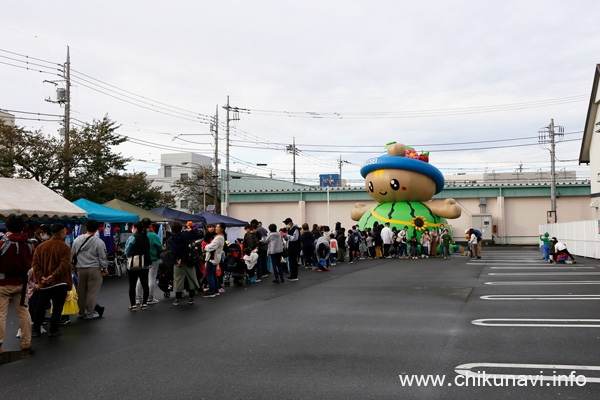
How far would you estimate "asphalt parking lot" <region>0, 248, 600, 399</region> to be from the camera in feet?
15.5

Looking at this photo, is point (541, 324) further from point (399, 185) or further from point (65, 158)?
point (65, 158)

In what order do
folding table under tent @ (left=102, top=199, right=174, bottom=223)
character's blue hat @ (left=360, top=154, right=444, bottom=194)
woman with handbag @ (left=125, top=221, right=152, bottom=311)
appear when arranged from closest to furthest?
woman with handbag @ (left=125, top=221, right=152, bottom=311) < folding table under tent @ (left=102, top=199, right=174, bottom=223) < character's blue hat @ (left=360, top=154, right=444, bottom=194)

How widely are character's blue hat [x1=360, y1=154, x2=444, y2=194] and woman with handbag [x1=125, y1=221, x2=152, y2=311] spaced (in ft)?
50.9

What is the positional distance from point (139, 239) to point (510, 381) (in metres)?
7.05

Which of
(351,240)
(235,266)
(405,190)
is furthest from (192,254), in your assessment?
(405,190)

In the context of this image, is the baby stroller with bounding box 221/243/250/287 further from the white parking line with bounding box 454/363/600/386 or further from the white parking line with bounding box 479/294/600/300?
the white parking line with bounding box 454/363/600/386

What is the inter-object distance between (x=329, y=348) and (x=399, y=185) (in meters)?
17.7

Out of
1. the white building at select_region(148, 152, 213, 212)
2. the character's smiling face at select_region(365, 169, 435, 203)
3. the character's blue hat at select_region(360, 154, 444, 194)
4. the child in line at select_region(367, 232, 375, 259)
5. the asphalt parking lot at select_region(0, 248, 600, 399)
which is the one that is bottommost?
the asphalt parking lot at select_region(0, 248, 600, 399)

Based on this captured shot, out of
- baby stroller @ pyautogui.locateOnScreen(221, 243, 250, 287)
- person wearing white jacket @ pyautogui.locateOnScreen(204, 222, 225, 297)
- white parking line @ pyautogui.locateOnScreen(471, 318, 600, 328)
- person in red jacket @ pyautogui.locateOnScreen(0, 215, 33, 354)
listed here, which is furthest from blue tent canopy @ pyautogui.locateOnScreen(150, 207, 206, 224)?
white parking line @ pyautogui.locateOnScreen(471, 318, 600, 328)

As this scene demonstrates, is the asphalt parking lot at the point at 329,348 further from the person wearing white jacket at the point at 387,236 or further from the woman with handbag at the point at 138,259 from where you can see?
the person wearing white jacket at the point at 387,236

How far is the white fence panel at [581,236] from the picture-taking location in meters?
19.1

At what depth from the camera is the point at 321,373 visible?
5.17 m

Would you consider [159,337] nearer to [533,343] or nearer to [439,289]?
[533,343]

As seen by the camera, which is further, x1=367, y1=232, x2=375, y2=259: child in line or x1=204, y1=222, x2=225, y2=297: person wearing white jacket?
x1=367, y1=232, x2=375, y2=259: child in line
